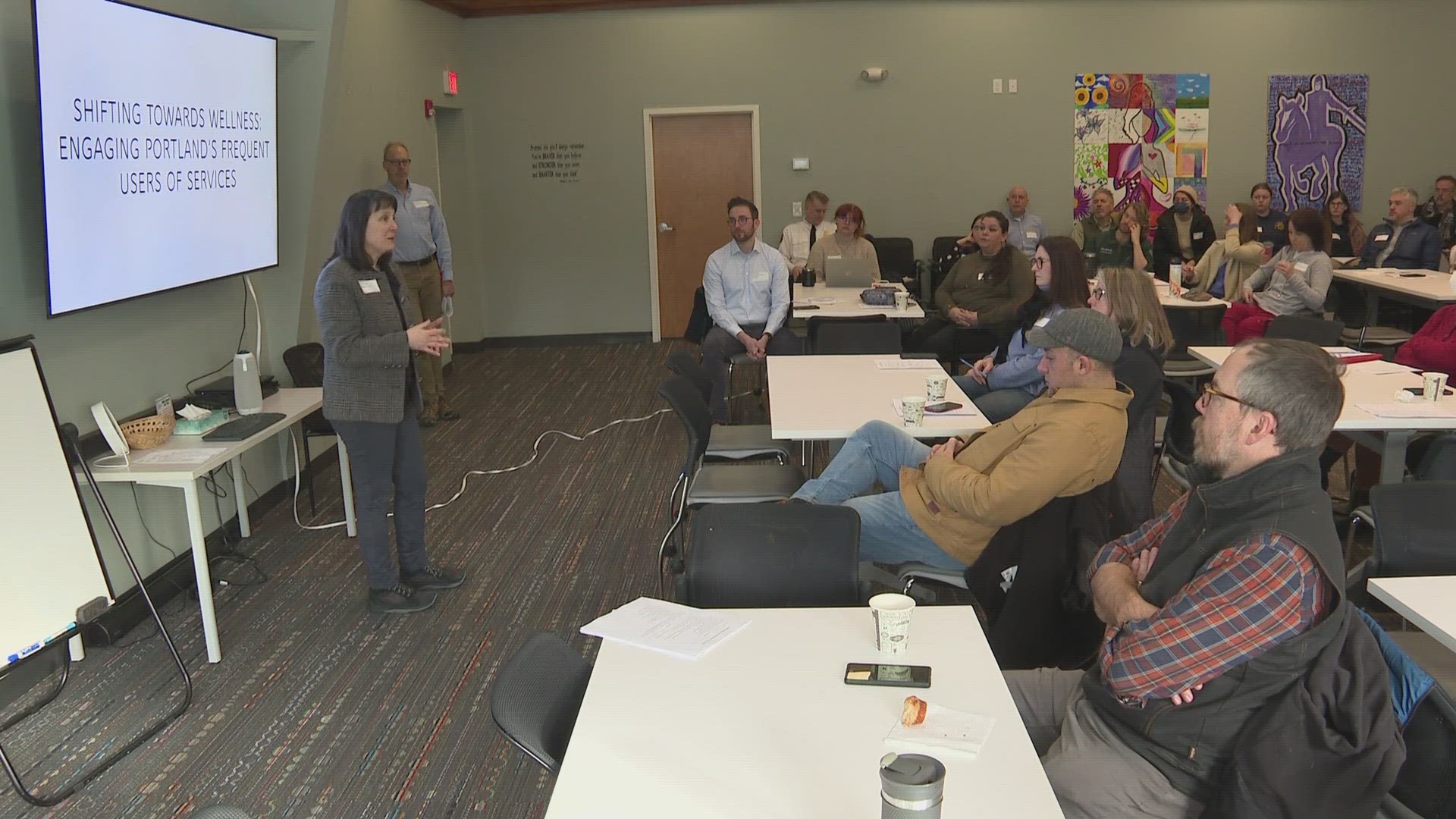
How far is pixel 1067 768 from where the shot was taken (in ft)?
7.05

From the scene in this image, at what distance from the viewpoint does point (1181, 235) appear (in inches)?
391

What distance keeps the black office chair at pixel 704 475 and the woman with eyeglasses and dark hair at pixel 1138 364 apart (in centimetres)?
119

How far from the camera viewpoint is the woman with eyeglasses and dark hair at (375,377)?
12.9ft

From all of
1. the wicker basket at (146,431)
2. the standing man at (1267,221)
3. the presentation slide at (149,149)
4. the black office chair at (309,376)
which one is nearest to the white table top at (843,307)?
the black office chair at (309,376)

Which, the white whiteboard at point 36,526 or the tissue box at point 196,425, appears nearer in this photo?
the white whiteboard at point 36,526

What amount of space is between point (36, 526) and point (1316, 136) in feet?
34.1

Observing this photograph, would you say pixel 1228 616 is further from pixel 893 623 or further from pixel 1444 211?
pixel 1444 211

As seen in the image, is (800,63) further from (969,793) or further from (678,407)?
(969,793)

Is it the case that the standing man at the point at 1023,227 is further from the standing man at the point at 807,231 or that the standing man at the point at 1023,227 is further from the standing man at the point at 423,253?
the standing man at the point at 423,253

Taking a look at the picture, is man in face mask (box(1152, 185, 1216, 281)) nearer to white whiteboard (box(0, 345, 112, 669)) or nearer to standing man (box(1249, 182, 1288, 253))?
standing man (box(1249, 182, 1288, 253))

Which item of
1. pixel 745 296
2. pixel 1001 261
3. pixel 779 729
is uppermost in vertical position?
pixel 1001 261

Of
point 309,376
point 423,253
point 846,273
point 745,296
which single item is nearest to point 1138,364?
point 745,296

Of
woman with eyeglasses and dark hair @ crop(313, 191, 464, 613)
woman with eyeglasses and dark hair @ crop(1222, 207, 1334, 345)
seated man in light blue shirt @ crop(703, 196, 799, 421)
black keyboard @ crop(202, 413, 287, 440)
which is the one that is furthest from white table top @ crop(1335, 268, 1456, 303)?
black keyboard @ crop(202, 413, 287, 440)

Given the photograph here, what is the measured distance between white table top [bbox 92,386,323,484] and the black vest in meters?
→ 3.04
